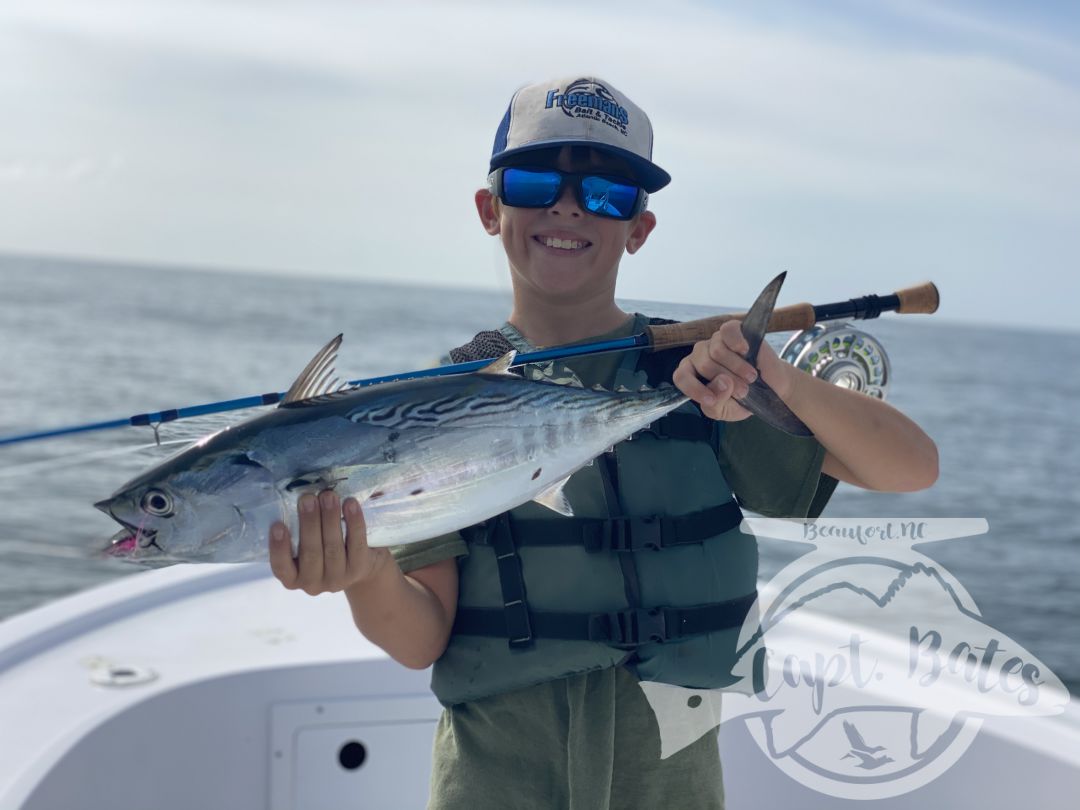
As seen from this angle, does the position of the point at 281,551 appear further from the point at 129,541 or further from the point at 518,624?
the point at 518,624

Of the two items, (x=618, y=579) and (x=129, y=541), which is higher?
(x=129, y=541)

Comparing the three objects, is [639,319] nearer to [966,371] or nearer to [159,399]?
[159,399]

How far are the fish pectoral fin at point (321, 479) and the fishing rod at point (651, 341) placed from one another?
0.27 meters

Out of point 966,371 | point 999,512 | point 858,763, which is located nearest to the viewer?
point 858,763

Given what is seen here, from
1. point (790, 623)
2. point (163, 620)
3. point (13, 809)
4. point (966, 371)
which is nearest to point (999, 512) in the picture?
point (790, 623)

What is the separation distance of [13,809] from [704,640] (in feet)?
5.74

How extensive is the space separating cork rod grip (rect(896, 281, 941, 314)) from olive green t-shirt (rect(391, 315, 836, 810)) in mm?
482

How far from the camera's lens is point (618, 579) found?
2.07 metres

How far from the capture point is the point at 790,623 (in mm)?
3773

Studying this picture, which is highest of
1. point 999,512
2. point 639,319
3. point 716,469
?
point 639,319

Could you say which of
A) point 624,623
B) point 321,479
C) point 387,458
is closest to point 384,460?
point 387,458

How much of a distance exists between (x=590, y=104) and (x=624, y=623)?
1110 mm

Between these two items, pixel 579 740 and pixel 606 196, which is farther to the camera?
pixel 606 196

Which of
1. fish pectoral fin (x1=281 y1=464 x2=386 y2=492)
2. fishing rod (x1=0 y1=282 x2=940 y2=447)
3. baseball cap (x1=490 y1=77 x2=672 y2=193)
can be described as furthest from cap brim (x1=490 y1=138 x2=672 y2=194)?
fish pectoral fin (x1=281 y1=464 x2=386 y2=492)
